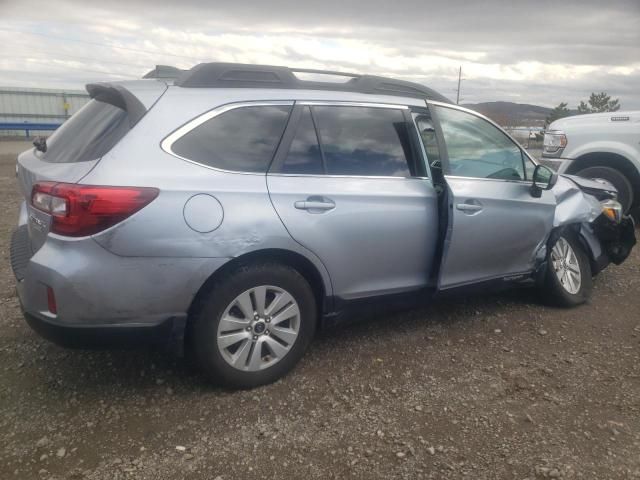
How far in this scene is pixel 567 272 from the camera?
4.69m

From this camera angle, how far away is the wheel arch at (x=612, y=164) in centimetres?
719

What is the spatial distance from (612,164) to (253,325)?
618 cm

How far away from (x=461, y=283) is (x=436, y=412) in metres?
1.19

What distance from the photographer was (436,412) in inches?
119

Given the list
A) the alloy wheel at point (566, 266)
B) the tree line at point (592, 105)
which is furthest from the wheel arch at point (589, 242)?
the tree line at point (592, 105)

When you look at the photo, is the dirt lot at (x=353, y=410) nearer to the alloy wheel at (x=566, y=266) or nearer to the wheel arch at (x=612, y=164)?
the alloy wheel at (x=566, y=266)

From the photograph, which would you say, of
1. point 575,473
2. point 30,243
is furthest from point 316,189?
point 575,473

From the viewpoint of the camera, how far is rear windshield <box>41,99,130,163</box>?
286 centimetres

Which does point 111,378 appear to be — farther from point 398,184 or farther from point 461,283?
point 461,283

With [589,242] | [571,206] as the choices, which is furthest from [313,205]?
[589,242]

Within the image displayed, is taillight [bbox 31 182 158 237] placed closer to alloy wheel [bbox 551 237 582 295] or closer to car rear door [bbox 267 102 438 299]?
car rear door [bbox 267 102 438 299]

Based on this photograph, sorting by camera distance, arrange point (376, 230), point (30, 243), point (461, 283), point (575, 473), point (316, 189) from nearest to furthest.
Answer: point (575, 473), point (30, 243), point (316, 189), point (376, 230), point (461, 283)

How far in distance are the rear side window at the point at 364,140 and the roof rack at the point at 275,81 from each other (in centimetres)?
17

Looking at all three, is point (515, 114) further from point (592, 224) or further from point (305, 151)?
A: point (305, 151)
